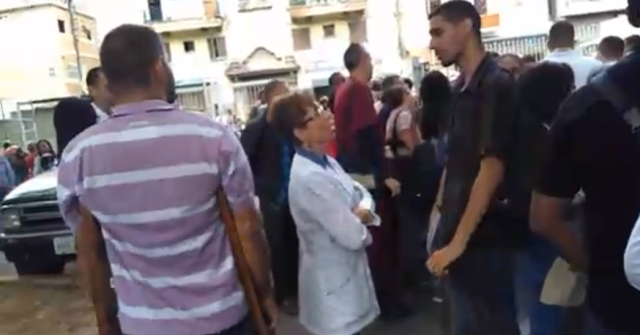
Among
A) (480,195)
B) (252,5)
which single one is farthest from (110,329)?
(252,5)

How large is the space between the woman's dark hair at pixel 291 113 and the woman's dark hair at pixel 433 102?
186cm

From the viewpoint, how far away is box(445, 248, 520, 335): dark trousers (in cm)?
342

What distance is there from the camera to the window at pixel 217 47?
4756 cm

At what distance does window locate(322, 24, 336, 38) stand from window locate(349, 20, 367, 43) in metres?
0.96

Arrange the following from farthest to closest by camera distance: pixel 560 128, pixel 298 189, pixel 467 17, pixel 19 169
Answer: pixel 19 169 < pixel 298 189 < pixel 467 17 < pixel 560 128

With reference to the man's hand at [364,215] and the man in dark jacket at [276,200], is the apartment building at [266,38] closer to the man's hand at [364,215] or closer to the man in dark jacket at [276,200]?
the man in dark jacket at [276,200]

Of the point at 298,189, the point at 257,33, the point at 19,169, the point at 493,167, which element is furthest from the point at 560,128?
the point at 257,33

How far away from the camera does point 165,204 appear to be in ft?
8.90

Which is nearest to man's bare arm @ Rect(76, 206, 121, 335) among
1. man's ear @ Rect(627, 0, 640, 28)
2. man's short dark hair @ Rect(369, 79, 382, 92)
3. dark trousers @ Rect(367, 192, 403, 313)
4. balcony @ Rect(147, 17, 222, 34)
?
man's ear @ Rect(627, 0, 640, 28)

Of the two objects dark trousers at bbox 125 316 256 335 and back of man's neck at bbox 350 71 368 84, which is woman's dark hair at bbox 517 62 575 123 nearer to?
dark trousers at bbox 125 316 256 335

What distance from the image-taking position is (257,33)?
46.8m

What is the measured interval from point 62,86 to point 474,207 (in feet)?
149

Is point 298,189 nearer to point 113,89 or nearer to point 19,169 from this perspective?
point 113,89

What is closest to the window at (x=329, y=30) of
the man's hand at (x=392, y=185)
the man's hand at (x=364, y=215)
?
the man's hand at (x=392, y=185)
